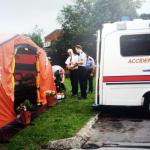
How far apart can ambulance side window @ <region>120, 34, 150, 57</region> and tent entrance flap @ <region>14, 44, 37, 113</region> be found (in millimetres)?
3339

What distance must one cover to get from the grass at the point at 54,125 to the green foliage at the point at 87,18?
149 feet

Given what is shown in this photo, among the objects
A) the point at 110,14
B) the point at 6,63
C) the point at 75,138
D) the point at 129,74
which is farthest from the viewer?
the point at 110,14

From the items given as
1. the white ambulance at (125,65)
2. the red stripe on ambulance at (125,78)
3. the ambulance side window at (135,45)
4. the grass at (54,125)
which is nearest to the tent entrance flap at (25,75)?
the grass at (54,125)

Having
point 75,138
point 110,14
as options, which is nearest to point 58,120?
point 75,138

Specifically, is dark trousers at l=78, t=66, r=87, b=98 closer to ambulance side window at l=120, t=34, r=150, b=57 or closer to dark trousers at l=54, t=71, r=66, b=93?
dark trousers at l=54, t=71, r=66, b=93

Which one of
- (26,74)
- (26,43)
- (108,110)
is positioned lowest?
(108,110)

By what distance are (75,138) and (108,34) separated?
14.0ft

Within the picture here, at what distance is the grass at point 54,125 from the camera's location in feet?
32.1

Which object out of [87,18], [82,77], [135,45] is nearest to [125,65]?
[135,45]

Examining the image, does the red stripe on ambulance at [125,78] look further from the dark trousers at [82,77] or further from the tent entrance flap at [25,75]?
the dark trousers at [82,77]

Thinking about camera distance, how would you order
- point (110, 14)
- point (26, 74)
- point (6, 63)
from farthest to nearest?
point (110, 14) → point (26, 74) → point (6, 63)

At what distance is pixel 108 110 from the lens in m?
14.9

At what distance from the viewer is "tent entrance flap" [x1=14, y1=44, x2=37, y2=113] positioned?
15148 mm

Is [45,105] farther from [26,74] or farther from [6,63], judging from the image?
[6,63]
